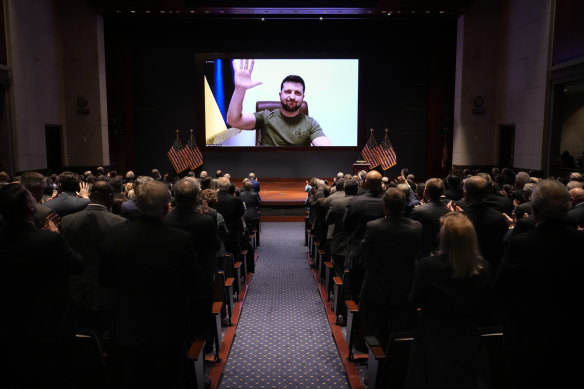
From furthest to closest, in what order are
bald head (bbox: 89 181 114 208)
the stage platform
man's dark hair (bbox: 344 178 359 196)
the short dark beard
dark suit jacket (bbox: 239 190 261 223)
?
the short dark beard, the stage platform, dark suit jacket (bbox: 239 190 261 223), man's dark hair (bbox: 344 178 359 196), bald head (bbox: 89 181 114 208)

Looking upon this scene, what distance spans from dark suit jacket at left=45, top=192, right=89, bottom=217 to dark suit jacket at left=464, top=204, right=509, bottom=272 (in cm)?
315

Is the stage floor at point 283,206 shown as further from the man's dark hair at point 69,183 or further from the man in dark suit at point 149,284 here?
the man in dark suit at point 149,284

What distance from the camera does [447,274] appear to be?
2.15 m

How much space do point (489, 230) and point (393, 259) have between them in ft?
2.53

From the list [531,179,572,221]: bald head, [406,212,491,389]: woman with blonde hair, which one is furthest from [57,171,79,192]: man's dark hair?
[531,179,572,221]: bald head

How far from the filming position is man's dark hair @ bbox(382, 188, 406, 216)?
3.07m

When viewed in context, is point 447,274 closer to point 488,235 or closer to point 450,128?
point 488,235

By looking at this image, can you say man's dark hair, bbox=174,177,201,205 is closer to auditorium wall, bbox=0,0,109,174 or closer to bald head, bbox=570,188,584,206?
bald head, bbox=570,188,584,206

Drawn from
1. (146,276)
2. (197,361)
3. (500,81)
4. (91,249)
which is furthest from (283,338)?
(500,81)

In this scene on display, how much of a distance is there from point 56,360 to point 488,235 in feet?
9.16

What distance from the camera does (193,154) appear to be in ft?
47.0

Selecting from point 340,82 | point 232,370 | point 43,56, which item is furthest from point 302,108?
point 232,370

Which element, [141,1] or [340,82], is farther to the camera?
[340,82]

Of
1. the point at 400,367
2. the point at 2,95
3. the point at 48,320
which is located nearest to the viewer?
the point at 48,320
